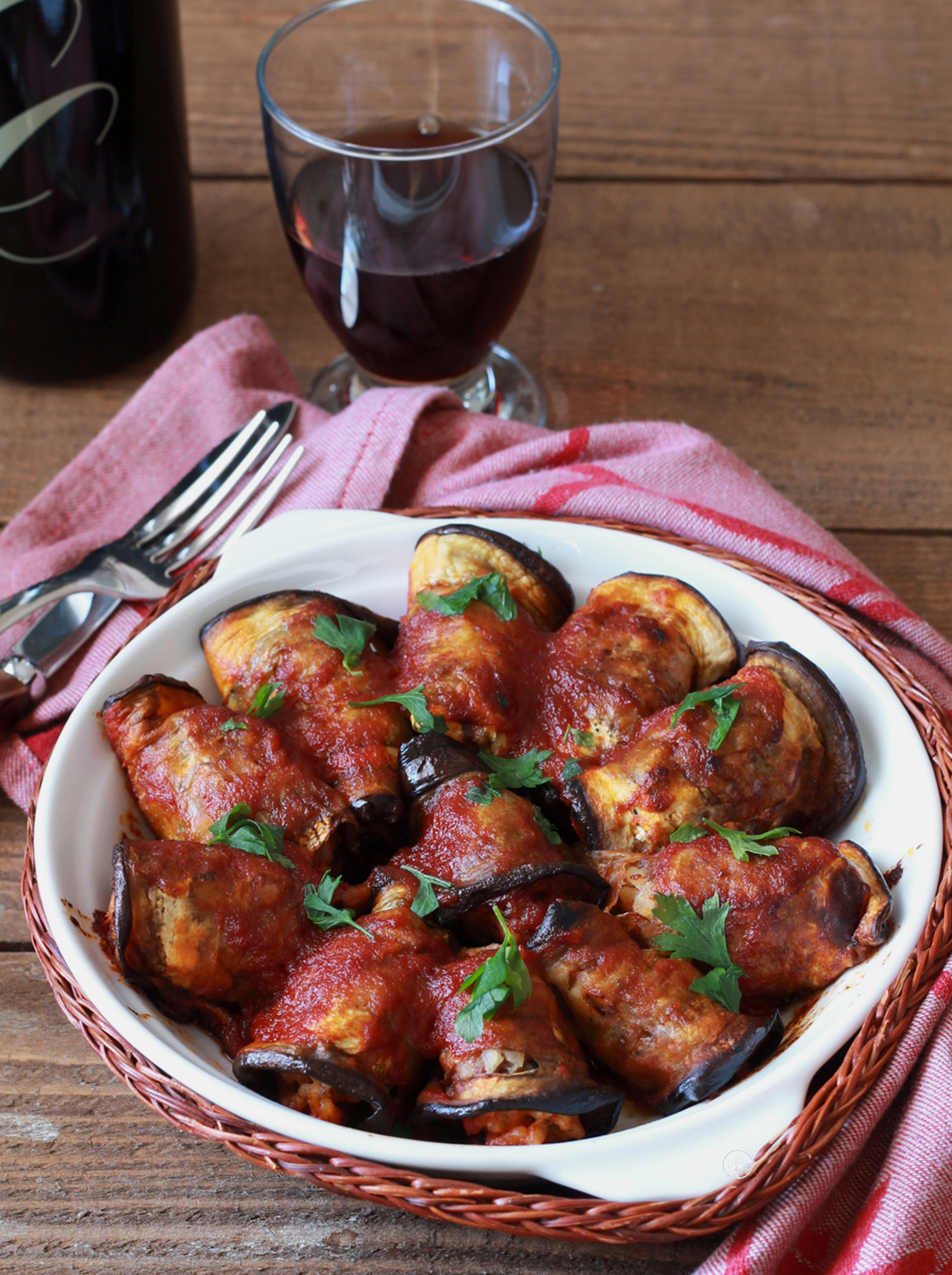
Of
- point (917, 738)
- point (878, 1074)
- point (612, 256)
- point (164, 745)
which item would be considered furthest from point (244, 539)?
point (612, 256)

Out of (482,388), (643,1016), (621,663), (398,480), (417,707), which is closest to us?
(643,1016)

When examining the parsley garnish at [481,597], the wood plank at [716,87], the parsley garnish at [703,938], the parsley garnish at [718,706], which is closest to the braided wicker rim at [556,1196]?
the parsley garnish at [703,938]

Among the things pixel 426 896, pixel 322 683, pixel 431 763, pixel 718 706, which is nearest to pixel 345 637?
pixel 322 683

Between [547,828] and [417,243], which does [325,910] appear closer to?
[547,828]

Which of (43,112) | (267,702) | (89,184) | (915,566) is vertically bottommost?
(915,566)

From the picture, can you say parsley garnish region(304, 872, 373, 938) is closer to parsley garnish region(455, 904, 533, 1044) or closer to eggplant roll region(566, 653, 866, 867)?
parsley garnish region(455, 904, 533, 1044)

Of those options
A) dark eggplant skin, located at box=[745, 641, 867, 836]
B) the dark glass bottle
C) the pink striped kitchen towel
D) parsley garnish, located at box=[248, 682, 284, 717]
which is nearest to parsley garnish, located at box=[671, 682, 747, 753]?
dark eggplant skin, located at box=[745, 641, 867, 836]

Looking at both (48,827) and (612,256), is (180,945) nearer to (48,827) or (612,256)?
(48,827)
